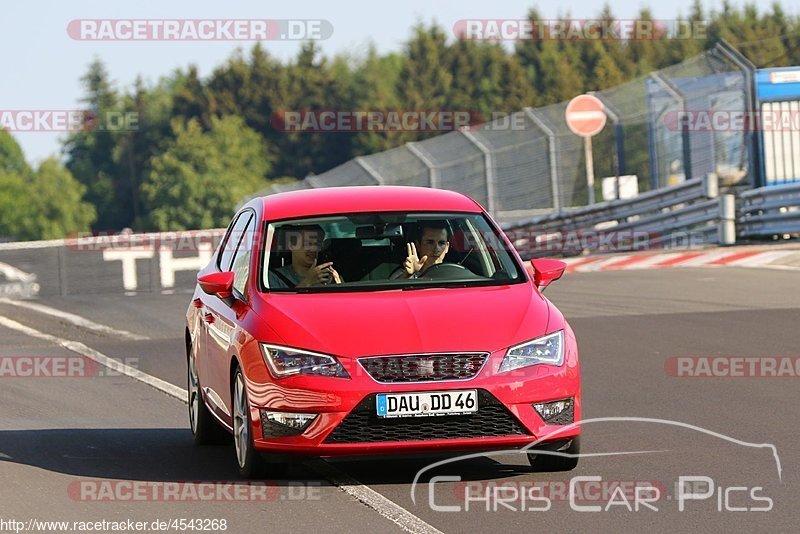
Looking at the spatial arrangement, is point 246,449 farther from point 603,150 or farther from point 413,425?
point 603,150

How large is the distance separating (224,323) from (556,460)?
194 cm

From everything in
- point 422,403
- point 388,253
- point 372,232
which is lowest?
point 422,403

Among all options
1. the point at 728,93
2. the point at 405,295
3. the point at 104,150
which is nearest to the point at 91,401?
the point at 405,295

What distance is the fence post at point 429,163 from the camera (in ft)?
103

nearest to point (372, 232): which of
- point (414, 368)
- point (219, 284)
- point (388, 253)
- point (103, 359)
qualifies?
point (388, 253)

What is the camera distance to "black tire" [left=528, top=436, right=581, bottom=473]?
793cm

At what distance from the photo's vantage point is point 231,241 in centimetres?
980

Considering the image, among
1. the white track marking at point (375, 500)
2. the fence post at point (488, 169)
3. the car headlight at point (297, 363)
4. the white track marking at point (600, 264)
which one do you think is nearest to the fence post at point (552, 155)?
the fence post at point (488, 169)

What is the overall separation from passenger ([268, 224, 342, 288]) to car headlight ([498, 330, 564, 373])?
129cm

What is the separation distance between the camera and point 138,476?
8344mm

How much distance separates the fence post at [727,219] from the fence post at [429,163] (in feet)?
24.2

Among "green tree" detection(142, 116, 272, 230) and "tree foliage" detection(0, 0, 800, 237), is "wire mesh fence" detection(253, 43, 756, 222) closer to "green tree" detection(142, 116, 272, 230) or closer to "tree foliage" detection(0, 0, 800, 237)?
"tree foliage" detection(0, 0, 800, 237)

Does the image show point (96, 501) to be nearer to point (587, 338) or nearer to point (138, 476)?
point (138, 476)

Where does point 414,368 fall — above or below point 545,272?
below
